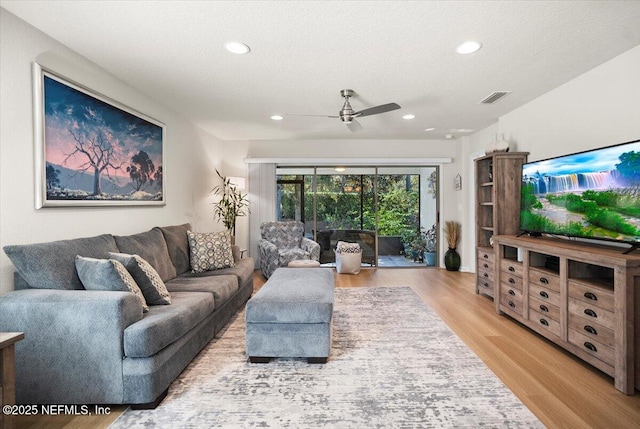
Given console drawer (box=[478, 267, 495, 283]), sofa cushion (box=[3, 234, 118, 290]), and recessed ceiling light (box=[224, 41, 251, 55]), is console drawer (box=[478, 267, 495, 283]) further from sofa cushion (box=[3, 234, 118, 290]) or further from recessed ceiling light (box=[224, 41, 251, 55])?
sofa cushion (box=[3, 234, 118, 290])

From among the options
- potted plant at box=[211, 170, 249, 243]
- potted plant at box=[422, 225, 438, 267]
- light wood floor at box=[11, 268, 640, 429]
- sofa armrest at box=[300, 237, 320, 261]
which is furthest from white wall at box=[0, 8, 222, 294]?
potted plant at box=[422, 225, 438, 267]

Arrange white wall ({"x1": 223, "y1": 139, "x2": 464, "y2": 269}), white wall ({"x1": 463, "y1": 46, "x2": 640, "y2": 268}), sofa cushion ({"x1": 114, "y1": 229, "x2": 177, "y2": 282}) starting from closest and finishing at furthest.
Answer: white wall ({"x1": 463, "y1": 46, "x2": 640, "y2": 268}), sofa cushion ({"x1": 114, "y1": 229, "x2": 177, "y2": 282}), white wall ({"x1": 223, "y1": 139, "x2": 464, "y2": 269})

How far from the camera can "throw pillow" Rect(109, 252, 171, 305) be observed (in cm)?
232

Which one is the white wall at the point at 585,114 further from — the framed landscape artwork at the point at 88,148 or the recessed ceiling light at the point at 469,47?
the framed landscape artwork at the point at 88,148

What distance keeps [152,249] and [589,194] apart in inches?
152

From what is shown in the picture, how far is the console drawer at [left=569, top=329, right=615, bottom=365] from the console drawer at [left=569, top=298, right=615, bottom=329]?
0.46 ft

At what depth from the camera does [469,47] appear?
8.21 ft

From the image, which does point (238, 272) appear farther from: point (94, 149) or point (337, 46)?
point (337, 46)

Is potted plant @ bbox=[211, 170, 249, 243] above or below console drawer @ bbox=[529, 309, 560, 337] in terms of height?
above

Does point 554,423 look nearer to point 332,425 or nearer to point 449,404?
point 449,404

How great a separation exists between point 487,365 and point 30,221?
11.2 ft

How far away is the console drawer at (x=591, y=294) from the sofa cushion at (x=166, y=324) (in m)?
2.87

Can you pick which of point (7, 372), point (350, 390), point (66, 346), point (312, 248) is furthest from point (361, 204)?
point (7, 372)

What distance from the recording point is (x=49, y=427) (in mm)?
1724
